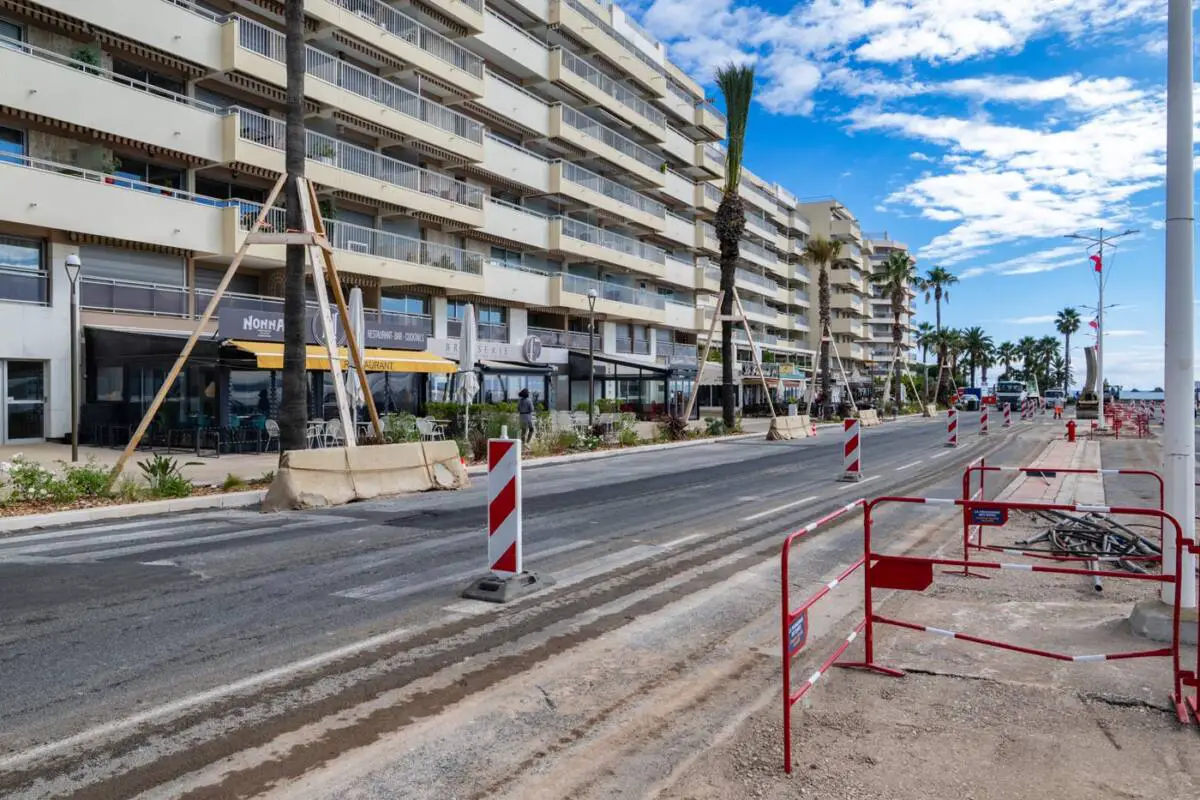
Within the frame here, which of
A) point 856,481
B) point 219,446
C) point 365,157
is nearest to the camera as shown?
point 856,481

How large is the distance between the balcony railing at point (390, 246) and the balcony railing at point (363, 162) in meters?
1.98

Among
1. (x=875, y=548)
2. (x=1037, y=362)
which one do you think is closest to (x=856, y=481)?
(x=875, y=548)

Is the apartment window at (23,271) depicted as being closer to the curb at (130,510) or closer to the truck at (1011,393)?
the curb at (130,510)

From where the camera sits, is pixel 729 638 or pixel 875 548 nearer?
pixel 729 638

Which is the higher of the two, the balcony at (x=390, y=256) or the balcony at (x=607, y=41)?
the balcony at (x=607, y=41)

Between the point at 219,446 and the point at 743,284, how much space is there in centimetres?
5230

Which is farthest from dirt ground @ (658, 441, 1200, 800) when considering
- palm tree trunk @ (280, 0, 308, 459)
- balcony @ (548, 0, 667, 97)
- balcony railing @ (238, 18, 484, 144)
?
balcony @ (548, 0, 667, 97)

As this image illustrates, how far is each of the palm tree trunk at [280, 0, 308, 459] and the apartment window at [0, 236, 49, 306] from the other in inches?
420

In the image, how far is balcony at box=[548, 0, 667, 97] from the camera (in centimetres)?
4247

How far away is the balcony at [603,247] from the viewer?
40562mm

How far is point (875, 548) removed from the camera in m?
9.66

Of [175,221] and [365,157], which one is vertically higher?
[365,157]

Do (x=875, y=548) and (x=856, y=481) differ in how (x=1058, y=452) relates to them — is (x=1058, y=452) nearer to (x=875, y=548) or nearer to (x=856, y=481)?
(x=856, y=481)

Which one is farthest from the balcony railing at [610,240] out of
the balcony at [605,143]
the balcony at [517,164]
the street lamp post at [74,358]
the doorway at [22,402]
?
the street lamp post at [74,358]
